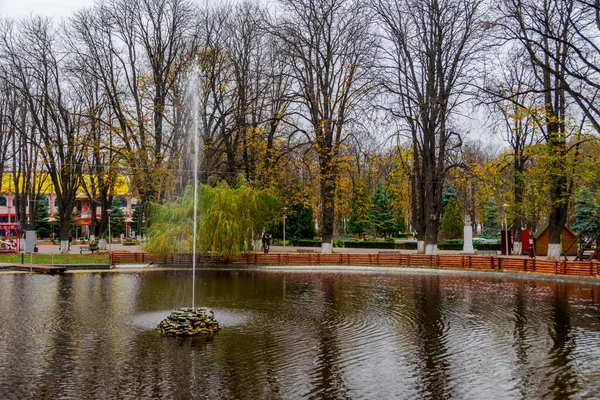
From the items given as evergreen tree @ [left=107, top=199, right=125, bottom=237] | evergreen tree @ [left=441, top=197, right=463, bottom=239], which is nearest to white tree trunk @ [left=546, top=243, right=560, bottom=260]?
evergreen tree @ [left=441, top=197, right=463, bottom=239]

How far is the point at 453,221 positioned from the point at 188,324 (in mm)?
56563

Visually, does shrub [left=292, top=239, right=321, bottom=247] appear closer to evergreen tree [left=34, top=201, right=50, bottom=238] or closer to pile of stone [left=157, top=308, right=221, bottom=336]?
evergreen tree [left=34, top=201, right=50, bottom=238]

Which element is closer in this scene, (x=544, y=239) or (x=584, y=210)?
(x=544, y=239)

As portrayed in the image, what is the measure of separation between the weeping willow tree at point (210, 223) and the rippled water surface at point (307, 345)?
9.14 m

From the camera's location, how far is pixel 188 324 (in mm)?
13414

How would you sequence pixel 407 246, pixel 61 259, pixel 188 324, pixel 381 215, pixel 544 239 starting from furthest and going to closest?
1. pixel 381 215
2. pixel 407 246
3. pixel 544 239
4. pixel 61 259
5. pixel 188 324

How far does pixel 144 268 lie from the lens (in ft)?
107

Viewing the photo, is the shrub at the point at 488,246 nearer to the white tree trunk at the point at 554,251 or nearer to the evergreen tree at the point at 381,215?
the white tree trunk at the point at 554,251

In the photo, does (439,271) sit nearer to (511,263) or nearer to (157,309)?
(511,263)

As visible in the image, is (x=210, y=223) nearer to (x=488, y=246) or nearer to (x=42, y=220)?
(x=488, y=246)

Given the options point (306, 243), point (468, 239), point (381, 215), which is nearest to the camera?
point (468, 239)

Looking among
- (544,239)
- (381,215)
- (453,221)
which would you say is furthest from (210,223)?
(453,221)

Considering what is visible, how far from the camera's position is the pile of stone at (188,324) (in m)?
13.4

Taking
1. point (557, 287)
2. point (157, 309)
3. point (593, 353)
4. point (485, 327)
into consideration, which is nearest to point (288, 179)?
point (557, 287)
